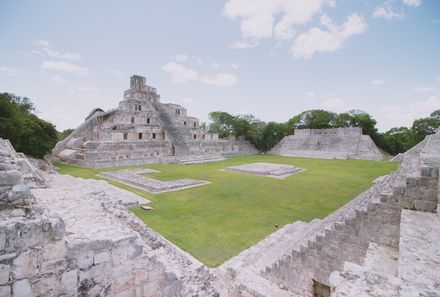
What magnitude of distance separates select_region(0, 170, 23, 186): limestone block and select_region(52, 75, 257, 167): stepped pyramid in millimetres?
19089

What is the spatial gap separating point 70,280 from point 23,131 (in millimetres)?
19018

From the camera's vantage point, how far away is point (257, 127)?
131 feet

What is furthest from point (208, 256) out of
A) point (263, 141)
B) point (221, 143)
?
point (263, 141)

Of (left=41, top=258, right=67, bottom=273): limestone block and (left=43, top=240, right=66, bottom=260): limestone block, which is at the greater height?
(left=43, top=240, right=66, bottom=260): limestone block

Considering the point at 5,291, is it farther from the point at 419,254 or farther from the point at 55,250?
the point at 419,254

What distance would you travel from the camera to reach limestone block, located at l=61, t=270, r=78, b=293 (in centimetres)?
291

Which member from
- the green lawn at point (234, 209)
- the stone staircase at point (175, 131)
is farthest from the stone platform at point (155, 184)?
the stone staircase at point (175, 131)

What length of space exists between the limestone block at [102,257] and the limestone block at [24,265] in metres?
0.66

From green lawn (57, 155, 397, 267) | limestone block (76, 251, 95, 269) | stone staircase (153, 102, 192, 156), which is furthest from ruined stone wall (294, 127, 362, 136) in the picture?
limestone block (76, 251, 95, 269)

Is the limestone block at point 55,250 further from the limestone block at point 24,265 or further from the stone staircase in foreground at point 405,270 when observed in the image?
the stone staircase in foreground at point 405,270

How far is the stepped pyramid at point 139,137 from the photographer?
22216mm

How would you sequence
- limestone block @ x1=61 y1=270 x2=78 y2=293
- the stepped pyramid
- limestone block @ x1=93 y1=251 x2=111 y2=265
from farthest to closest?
1. the stepped pyramid
2. limestone block @ x1=93 y1=251 x2=111 y2=265
3. limestone block @ x1=61 y1=270 x2=78 y2=293

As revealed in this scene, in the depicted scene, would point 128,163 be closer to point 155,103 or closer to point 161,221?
point 155,103

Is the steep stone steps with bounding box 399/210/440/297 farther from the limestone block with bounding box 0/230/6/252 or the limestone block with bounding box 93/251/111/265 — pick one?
the limestone block with bounding box 0/230/6/252
